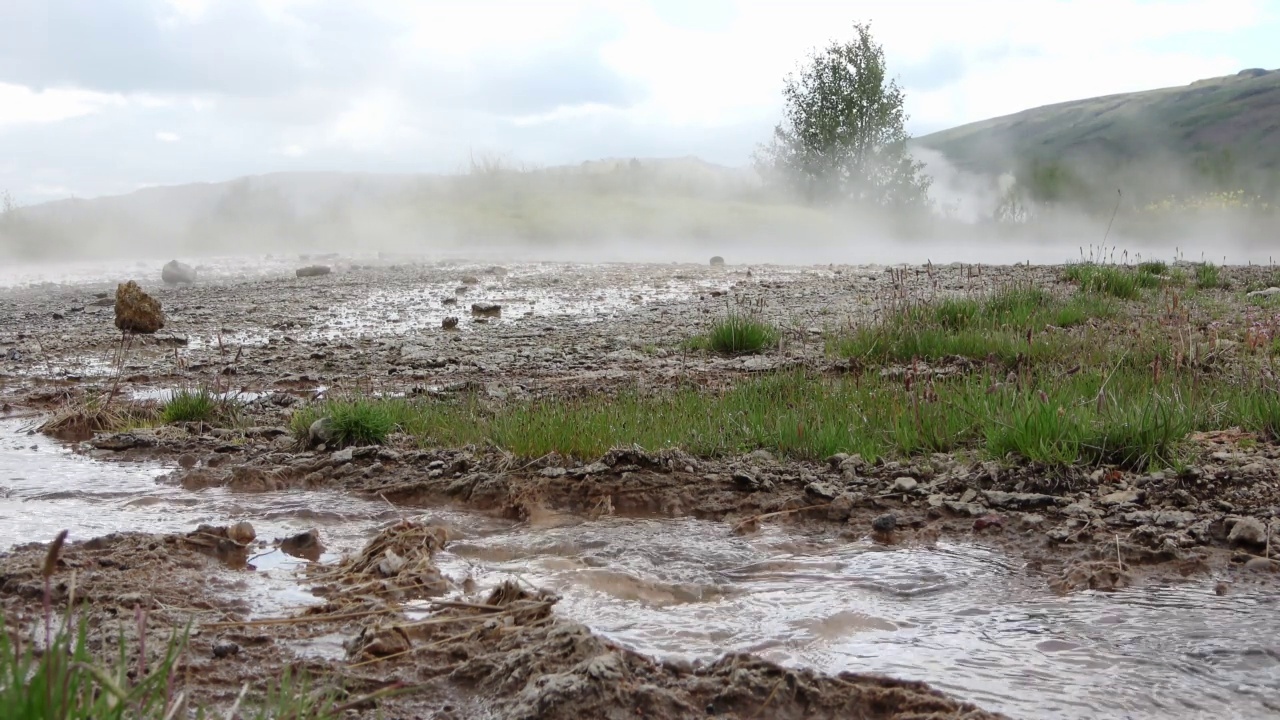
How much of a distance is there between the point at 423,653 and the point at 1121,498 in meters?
3.02

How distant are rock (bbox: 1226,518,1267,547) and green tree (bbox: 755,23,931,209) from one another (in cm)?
4951

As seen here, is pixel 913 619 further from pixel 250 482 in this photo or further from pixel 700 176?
pixel 700 176

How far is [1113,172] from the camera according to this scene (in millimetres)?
84688

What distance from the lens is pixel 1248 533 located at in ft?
12.1

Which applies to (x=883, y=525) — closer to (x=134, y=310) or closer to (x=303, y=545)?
(x=303, y=545)

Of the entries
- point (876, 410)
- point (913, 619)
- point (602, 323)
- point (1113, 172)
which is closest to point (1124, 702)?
point (913, 619)

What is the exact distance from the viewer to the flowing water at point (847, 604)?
2.65m

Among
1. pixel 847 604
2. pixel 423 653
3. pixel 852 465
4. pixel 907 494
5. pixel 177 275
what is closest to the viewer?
pixel 423 653

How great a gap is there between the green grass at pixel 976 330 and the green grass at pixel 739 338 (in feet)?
2.05

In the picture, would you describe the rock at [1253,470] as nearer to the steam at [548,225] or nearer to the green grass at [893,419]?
the green grass at [893,419]

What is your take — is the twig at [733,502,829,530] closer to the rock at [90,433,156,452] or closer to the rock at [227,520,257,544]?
the rock at [227,520,257,544]

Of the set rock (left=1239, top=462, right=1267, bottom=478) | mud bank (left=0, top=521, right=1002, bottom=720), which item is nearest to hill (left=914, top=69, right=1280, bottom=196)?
rock (left=1239, top=462, right=1267, bottom=478)

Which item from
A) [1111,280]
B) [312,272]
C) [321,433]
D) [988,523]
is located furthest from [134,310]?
[312,272]

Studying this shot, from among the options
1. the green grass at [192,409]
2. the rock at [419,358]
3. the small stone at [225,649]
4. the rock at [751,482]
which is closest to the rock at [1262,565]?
the rock at [751,482]
